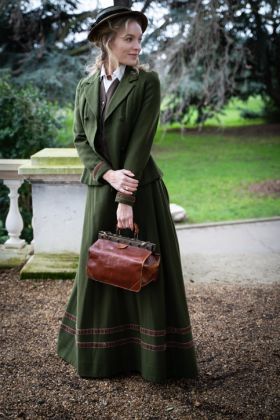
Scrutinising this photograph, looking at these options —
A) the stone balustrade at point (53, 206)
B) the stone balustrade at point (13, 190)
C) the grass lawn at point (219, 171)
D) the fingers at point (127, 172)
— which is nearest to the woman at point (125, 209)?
the fingers at point (127, 172)

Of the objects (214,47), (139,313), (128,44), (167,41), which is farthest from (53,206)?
(214,47)

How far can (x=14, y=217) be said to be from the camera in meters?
4.92

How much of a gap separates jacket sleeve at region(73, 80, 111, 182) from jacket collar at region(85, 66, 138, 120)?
12 centimetres

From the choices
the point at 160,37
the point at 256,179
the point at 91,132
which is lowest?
the point at 256,179

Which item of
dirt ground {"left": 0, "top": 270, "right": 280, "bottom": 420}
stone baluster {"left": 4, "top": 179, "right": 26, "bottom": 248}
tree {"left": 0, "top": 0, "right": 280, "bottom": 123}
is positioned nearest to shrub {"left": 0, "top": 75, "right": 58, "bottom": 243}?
stone baluster {"left": 4, "top": 179, "right": 26, "bottom": 248}

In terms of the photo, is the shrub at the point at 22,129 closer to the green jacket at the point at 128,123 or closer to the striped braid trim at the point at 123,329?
the striped braid trim at the point at 123,329

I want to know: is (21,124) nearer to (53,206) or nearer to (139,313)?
(53,206)

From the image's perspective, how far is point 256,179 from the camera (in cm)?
1042

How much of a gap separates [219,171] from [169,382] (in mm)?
8750

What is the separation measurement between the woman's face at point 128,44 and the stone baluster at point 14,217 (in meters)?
2.40

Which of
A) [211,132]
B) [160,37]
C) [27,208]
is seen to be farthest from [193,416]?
[211,132]

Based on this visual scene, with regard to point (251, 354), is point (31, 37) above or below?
above

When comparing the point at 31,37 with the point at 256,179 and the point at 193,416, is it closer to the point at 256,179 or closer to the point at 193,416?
the point at 256,179

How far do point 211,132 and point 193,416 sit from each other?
623 inches
